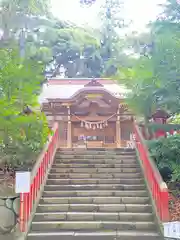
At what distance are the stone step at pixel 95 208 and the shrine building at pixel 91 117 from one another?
774 centimetres

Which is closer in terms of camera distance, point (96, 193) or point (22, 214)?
point (22, 214)

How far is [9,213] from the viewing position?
6.02m

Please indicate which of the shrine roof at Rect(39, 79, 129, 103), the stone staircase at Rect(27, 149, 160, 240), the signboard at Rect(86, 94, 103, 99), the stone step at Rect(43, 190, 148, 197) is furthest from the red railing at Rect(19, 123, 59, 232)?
the shrine roof at Rect(39, 79, 129, 103)

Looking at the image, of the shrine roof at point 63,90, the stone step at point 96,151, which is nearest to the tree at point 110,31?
the shrine roof at point 63,90

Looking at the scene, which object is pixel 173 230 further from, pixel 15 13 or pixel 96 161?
pixel 15 13

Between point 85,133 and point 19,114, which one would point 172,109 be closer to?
point 19,114

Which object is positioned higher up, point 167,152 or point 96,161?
point 96,161

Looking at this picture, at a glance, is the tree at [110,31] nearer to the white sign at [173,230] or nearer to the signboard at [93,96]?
the signboard at [93,96]

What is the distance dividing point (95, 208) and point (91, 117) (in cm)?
845

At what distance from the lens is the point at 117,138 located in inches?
585

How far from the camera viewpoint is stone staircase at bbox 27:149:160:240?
236 inches

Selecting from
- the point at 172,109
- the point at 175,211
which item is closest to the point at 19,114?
the point at 172,109

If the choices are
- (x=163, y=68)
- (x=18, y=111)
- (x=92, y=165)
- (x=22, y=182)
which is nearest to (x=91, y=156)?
(x=92, y=165)

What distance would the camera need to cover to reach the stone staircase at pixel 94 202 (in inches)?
236
